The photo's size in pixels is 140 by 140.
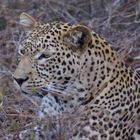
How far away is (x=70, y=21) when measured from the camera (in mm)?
11883

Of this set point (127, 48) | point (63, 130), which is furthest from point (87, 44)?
point (127, 48)

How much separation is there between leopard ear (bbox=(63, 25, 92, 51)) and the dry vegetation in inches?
54.2

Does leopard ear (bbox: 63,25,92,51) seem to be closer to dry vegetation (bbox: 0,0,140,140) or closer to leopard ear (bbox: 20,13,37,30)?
leopard ear (bbox: 20,13,37,30)

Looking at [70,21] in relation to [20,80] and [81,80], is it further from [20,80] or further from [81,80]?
[20,80]

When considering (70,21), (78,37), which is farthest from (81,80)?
(70,21)

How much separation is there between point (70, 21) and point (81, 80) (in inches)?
174

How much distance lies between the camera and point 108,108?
25.2 feet

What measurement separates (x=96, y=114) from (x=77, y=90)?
290mm

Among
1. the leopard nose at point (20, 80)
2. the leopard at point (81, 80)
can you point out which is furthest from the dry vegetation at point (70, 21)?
the leopard nose at point (20, 80)

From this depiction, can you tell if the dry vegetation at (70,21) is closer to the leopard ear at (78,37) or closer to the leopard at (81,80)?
the leopard at (81,80)

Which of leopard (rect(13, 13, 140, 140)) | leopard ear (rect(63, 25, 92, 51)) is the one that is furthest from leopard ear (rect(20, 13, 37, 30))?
leopard ear (rect(63, 25, 92, 51))

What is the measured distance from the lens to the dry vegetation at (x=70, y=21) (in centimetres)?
966

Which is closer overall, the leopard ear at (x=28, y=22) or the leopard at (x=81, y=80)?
the leopard at (x=81, y=80)

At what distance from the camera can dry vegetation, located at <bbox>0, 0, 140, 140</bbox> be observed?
9656 millimetres
